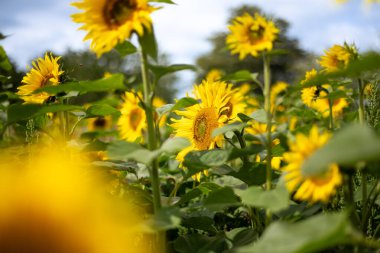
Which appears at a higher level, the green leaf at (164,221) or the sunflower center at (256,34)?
the sunflower center at (256,34)

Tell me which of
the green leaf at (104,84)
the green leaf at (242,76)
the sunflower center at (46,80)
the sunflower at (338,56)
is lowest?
the green leaf at (242,76)

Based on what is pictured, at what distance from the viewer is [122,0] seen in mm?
995

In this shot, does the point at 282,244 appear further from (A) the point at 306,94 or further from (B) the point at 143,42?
(A) the point at 306,94

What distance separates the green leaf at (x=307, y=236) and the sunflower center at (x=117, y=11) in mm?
539

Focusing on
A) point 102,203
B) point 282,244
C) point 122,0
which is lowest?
point 282,244

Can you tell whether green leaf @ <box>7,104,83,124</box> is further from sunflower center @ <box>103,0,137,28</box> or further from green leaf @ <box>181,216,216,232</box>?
green leaf @ <box>181,216,216,232</box>

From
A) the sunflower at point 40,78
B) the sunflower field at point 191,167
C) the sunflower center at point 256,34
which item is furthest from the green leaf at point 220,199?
Result: the sunflower at point 40,78

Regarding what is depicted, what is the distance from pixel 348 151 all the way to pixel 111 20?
60 cm

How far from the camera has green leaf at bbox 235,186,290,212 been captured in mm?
854

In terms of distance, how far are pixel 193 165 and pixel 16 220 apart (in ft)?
1.91

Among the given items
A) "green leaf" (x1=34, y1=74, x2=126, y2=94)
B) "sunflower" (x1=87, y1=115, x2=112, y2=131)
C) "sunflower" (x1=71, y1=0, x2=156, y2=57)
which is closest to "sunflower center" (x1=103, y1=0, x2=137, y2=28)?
"sunflower" (x1=71, y1=0, x2=156, y2=57)

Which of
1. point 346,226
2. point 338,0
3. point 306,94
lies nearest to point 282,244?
point 346,226

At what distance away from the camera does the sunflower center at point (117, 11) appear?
0.99 metres

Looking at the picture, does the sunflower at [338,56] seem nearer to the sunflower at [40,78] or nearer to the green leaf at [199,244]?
the green leaf at [199,244]
